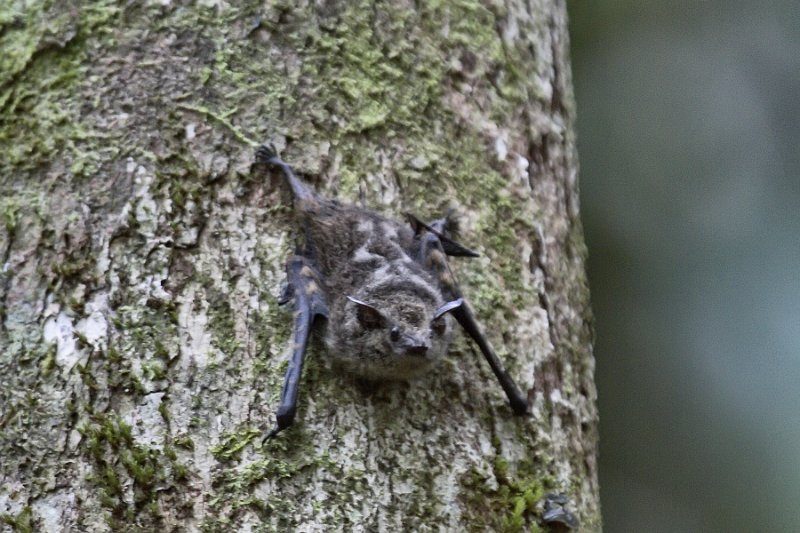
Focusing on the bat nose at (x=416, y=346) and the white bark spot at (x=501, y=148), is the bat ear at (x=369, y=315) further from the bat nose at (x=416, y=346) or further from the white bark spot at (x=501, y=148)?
the white bark spot at (x=501, y=148)

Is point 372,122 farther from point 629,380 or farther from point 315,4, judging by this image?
point 629,380

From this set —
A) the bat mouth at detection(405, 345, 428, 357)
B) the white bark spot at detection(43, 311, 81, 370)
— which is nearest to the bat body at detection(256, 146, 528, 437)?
the bat mouth at detection(405, 345, 428, 357)

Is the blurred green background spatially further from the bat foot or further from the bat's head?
the bat foot

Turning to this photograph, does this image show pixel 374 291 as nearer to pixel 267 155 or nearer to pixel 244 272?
pixel 244 272

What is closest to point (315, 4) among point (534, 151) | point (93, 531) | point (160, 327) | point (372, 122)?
point (372, 122)

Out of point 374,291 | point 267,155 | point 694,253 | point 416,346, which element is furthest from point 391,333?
point 694,253

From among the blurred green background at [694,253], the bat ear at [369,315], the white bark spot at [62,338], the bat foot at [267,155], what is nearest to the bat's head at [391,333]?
the bat ear at [369,315]
